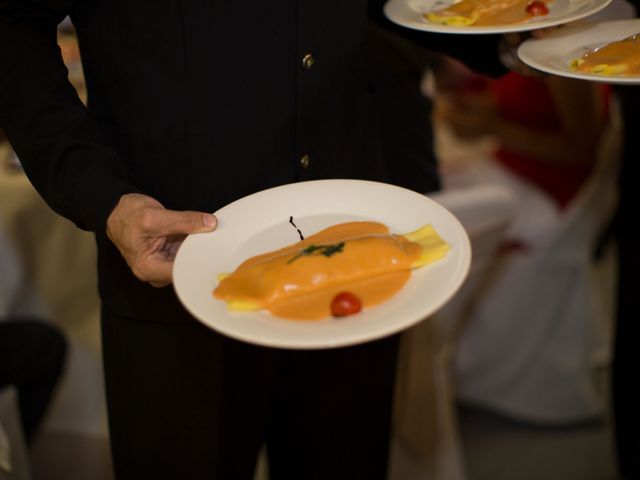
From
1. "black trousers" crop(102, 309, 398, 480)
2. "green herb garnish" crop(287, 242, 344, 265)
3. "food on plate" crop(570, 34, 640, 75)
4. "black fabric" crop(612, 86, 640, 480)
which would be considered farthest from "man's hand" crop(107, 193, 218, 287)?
"black fabric" crop(612, 86, 640, 480)

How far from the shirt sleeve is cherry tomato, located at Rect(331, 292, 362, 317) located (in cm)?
35

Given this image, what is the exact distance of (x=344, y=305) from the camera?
863mm

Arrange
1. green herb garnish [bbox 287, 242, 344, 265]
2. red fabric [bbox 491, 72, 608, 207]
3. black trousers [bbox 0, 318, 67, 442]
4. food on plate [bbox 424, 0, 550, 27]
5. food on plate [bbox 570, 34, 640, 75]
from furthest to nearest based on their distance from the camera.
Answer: red fabric [bbox 491, 72, 608, 207] → black trousers [bbox 0, 318, 67, 442] → food on plate [bbox 424, 0, 550, 27] → food on plate [bbox 570, 34, 640, 75] → green herb garnish [bbox 287, 242, 344, 265]

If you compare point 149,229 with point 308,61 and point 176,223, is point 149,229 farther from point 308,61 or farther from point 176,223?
point 308,61

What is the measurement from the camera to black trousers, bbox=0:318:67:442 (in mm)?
1680

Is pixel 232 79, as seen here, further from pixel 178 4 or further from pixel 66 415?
pixel 66 415

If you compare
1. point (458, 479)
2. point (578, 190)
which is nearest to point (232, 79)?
point (458, 479)

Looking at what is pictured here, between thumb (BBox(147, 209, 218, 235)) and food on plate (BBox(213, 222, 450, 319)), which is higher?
thumb (BBox(147, 209, 218, 235))

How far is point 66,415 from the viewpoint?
1.88 m

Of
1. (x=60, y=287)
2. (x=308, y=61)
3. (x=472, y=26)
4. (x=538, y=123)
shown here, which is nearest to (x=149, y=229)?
→ (x=308, y=61)

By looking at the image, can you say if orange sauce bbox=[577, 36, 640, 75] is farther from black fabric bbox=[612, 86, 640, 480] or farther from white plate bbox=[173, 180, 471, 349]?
black fabric bbox=[612, 86, 640, 480]

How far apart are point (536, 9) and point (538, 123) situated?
1.10 m

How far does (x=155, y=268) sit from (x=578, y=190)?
5.56 ft

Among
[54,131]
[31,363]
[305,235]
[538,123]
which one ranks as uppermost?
[54,131]
